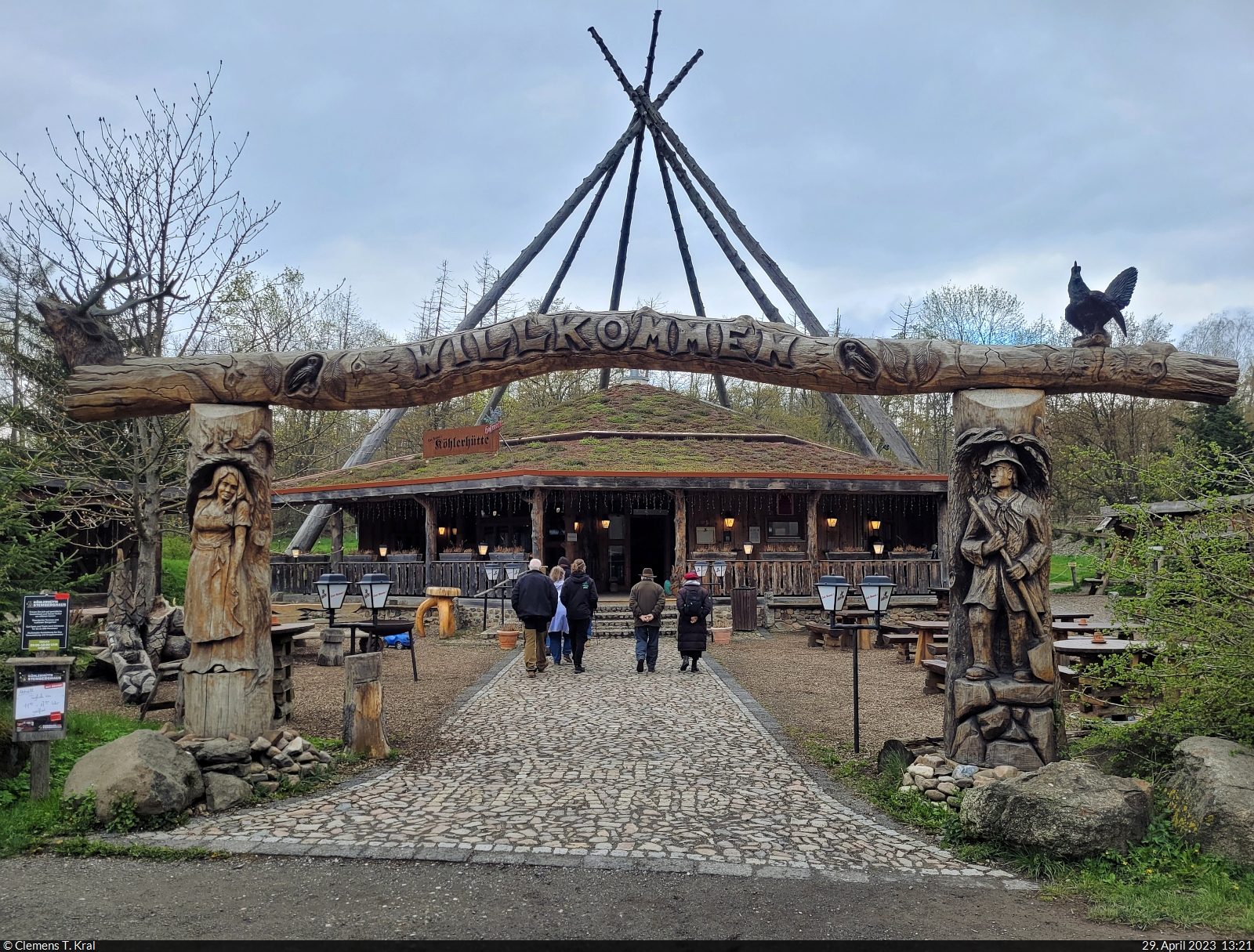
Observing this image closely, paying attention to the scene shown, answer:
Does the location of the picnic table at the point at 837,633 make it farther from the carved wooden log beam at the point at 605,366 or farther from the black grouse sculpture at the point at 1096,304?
the black grouse sculpture at the point at 1096,304

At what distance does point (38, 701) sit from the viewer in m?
5.18

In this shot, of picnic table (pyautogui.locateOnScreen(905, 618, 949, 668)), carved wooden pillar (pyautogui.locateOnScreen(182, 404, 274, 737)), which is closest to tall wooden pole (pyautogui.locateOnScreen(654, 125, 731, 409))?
picnic table (pyautogui.locateOnScreen(905, 618, 949, 668))

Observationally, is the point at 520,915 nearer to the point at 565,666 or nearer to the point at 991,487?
the point at 991,487

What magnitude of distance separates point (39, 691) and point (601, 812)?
3862 millimetres

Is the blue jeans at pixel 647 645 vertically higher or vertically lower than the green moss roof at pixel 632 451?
lower

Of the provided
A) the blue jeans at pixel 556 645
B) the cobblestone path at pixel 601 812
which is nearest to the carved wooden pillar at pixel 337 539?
Result: the blue jeans at pixel 556 645

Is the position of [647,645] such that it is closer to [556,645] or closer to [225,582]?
[556,645]

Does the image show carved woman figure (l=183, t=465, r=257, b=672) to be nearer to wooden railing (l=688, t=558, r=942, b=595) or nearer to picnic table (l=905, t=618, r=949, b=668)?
picnic table (l=905, t=618, r=949, b=668)

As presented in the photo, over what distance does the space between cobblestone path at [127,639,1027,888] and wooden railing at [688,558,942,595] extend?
9.30m

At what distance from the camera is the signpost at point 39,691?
513 cm

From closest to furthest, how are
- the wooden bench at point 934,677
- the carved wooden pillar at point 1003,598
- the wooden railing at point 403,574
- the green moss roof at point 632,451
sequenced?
the carved wooden pillar at point 1003,598, the wooden bench at point 934,677, the wooden railing at point 403,574, the green moss roof at point 632,451

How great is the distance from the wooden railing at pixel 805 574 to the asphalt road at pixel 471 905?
1311 cm

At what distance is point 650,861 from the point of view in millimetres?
4410
